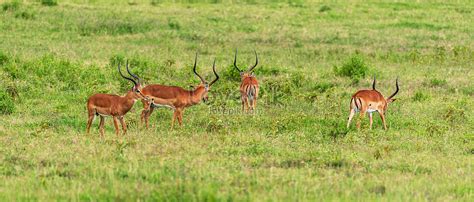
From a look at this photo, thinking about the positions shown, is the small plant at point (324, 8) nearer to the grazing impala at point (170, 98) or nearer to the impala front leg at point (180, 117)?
the grazing impala at point (170, 98)

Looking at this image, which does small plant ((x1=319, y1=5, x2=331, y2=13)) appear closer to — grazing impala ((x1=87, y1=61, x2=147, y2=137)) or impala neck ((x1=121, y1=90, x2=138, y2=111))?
impala neck ((x1=121, y1=90, x2=138, y2=111))

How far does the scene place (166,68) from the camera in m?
15.8

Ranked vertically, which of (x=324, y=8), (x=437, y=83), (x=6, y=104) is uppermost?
(x=6, y=104)

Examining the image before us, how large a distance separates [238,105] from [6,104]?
11.4ft

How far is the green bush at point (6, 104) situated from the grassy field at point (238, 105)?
0.06ft

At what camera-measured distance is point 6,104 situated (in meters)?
11.9

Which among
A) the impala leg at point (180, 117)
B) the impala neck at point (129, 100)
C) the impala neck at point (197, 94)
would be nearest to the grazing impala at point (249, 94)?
the impala neck at point (197, 94)

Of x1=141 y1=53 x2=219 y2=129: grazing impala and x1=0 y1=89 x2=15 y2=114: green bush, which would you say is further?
x1=0 y1=89 x2=15 y2=114: green bush

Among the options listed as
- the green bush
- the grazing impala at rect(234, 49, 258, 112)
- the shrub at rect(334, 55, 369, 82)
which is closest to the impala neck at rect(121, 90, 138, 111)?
the green bush

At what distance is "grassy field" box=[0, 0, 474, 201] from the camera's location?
7.84m

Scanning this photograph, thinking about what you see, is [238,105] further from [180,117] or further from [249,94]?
[180,117]

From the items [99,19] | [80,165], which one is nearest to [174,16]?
[99,19]

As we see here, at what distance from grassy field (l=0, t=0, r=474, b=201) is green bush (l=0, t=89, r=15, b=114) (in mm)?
19

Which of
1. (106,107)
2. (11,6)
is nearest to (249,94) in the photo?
(106,107)
